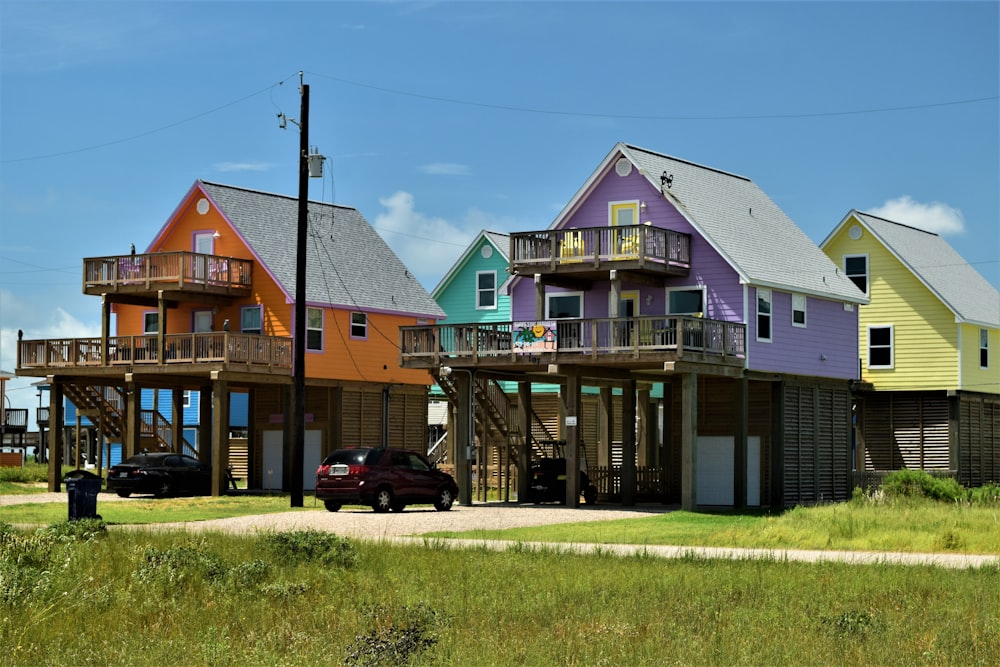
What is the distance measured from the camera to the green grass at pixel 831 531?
27.4m

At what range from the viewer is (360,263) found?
5788cm

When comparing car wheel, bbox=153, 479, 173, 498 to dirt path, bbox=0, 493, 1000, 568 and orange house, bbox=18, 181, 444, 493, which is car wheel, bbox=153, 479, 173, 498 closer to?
dirt path, bbox=0, 493, 1000, 568

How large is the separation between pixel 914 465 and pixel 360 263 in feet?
70.2

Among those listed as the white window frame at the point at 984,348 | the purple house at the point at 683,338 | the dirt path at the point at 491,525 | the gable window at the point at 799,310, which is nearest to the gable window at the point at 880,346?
the white window frame at the point at 984,348

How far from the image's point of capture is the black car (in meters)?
47.4

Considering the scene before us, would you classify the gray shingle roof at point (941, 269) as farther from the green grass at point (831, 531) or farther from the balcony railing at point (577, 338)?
the green grass at point (831, 531)

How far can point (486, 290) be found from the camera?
204 feet

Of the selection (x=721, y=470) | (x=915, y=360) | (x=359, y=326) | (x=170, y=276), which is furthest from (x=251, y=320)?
(x=915, y=360)

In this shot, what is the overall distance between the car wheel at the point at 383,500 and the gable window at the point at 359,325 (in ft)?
51.7

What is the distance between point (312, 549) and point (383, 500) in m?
17.0

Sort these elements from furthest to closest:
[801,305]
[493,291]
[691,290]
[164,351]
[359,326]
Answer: [493,291] → [359,326] → [164,351] → [801,305] → [691,290]

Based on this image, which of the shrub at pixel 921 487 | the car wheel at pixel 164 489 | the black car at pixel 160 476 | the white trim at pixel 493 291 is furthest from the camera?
the white trim at pixel 493 291

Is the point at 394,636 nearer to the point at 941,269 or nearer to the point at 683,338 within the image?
the point at 683,338

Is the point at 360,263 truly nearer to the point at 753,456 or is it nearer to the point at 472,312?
the point at 472,312
